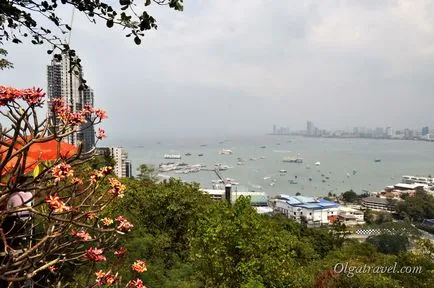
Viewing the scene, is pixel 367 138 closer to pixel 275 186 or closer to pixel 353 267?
pixel 275 186

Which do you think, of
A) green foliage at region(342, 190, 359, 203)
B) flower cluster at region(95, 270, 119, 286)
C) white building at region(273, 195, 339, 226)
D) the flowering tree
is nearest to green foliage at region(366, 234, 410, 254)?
white building at region(273, 195, 339, 226)

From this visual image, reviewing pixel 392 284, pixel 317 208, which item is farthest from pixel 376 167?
pixel 392 284

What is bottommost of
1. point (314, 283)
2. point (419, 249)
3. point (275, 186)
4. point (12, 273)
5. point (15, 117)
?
point (275, 186)

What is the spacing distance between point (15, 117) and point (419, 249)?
28.2ft

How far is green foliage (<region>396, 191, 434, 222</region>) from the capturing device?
1192 inches

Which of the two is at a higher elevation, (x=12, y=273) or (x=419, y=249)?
(x=12, y=273)

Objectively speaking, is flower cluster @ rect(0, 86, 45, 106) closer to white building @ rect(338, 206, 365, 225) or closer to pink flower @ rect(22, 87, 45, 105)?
pink flower @ rect(22, 87, 45, 105)

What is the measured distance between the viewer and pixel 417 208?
3045cm

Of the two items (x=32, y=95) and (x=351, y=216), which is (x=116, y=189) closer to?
(x=32, y=95)

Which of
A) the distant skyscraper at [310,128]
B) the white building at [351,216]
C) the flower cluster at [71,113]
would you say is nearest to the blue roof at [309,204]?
Result: the white building at [351,216]

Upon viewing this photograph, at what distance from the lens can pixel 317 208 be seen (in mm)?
30266

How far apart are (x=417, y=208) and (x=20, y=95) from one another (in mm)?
33754

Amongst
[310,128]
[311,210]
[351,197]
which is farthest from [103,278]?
[310,128]

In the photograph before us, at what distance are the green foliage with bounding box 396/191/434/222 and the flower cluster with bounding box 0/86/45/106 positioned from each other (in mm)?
33566
